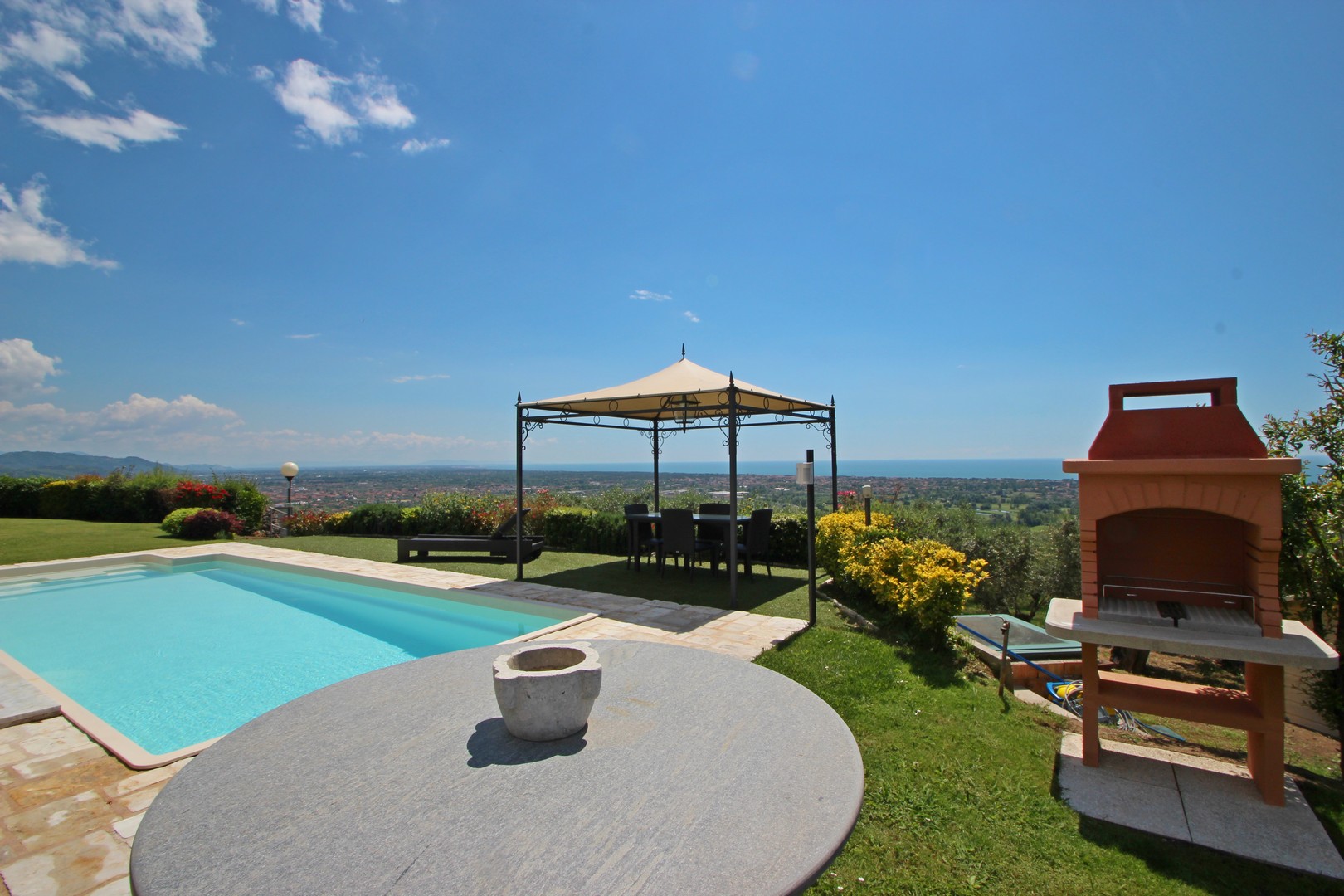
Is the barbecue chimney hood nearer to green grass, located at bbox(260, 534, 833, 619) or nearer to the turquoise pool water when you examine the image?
green grass, located at bbox(260, 534, 833, 619)

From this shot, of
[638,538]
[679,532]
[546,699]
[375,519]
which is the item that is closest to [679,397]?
[679,532]

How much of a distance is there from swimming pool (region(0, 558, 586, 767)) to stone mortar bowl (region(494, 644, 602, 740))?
2.36m

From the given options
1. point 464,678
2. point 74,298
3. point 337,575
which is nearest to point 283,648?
point 337,575

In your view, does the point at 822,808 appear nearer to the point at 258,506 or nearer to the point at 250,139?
the point at 250,139

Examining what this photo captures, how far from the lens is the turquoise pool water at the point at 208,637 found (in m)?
4.43

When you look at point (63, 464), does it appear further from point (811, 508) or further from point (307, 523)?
point (811, 508)

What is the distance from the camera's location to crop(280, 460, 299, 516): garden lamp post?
1368 cm

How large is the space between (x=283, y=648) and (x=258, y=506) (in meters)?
10.6

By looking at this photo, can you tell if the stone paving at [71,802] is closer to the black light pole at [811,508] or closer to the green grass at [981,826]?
the black light pole at [811,508]

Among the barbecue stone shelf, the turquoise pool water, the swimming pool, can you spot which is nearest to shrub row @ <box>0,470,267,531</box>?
the swimming pool

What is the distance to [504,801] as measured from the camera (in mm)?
1662

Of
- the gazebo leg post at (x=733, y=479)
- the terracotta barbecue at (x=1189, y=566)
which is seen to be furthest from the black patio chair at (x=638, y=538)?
the terracotta barbecue at (x=1189, y=566)

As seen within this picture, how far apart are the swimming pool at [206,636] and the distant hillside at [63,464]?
8776 mm

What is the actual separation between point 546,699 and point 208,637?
6.18 meters
